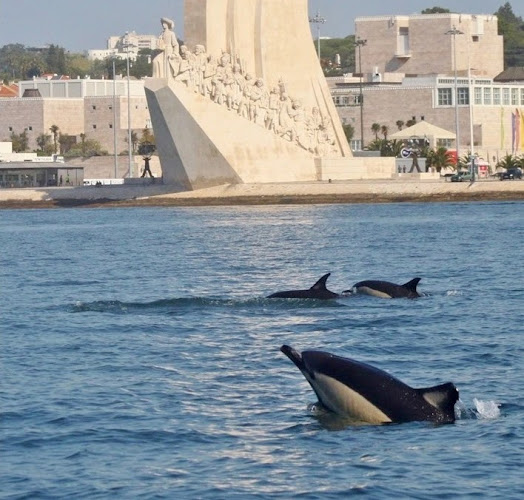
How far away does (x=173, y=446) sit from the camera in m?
13.0

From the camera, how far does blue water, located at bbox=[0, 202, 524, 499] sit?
39.6 ft

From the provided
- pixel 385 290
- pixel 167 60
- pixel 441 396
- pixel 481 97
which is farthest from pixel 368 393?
pixel 481 97

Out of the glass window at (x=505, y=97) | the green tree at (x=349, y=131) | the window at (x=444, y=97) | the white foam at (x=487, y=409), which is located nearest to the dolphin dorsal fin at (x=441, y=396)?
the white foam at (x=487, y=409)

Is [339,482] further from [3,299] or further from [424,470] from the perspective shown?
[3,299]

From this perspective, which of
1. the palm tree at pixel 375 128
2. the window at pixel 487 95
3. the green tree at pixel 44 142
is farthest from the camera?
the green tree at pixel 44 142

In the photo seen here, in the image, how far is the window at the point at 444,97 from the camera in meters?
105

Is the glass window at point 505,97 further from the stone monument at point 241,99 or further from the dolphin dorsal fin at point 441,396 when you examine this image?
the dolphin dorsal fin at point 441,396

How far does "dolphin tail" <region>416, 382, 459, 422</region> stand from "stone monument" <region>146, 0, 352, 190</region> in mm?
48861

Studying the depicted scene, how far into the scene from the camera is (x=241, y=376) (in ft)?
53.4

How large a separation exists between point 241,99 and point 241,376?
49.3 m

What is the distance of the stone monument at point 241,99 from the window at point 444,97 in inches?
1359

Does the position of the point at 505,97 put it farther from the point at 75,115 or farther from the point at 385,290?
the point at 385,290

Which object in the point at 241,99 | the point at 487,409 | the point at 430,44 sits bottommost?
the point at 487,409

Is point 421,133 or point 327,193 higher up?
point 421,133
